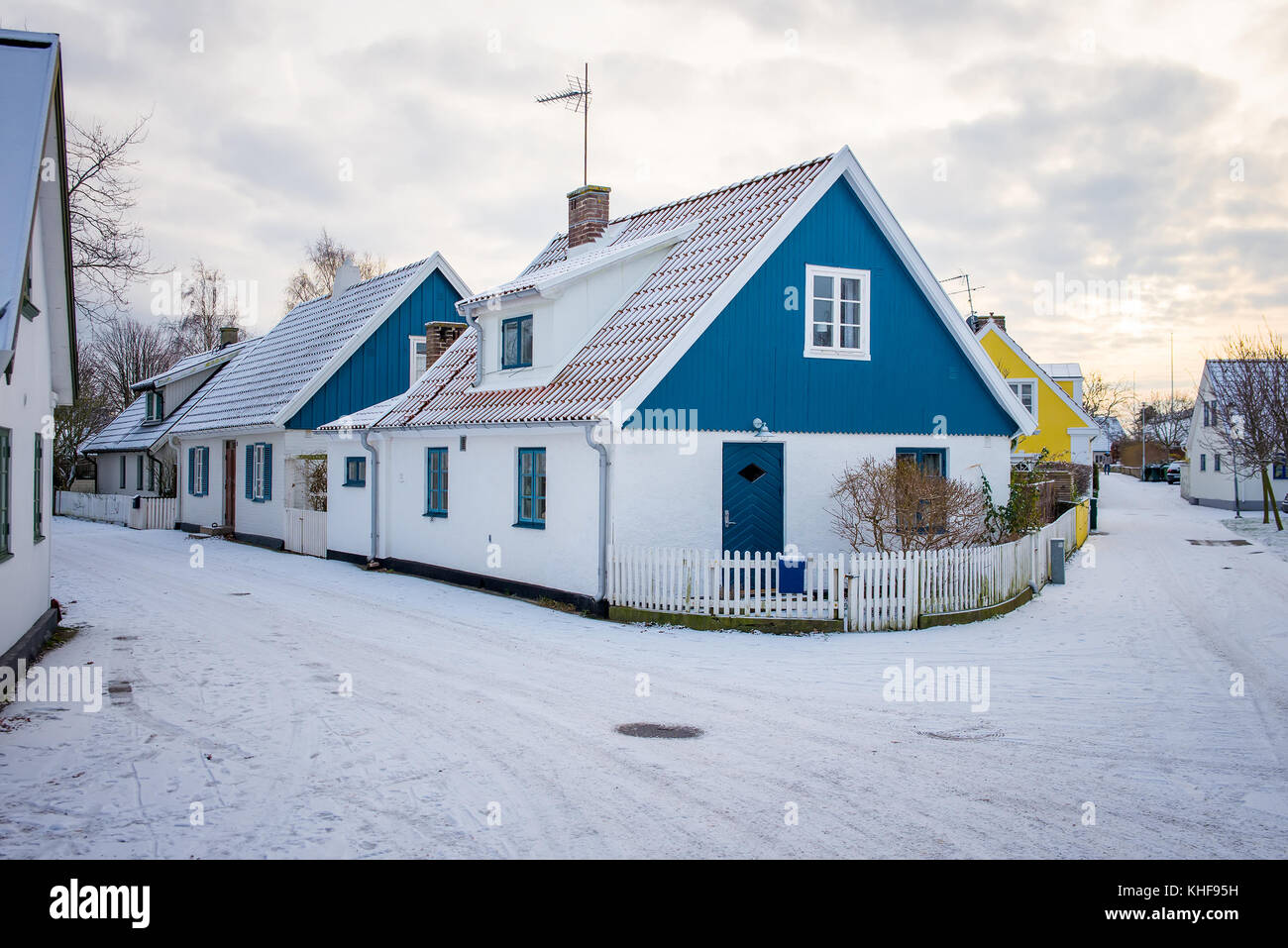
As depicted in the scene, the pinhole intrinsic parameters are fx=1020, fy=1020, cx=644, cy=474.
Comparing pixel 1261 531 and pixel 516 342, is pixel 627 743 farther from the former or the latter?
pixel 1261 531

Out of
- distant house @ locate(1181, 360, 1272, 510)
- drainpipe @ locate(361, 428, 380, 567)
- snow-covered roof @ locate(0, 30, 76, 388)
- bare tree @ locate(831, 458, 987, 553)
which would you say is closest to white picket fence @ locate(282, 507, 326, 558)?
drainpipe @ locate(361, 428, 380, 567)

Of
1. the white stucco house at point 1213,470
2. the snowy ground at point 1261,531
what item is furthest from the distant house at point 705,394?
the white stucco house at point 1213,470

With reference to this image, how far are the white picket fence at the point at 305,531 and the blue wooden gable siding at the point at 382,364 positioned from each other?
240 centimetres

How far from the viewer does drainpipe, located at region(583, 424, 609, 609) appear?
1509 centimetres

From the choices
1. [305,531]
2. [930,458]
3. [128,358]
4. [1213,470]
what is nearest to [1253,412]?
[1213,470]

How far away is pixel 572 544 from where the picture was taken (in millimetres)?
16109

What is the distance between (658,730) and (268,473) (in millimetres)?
21897

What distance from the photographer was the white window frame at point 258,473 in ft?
92.8

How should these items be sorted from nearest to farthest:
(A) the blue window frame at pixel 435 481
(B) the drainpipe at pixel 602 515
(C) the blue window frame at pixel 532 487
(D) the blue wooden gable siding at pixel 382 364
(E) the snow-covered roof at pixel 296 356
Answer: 1. (B) the drainpipe at pixel 602 515
2. (C) the blue window frame at pixel 532 487
3. (A) the blue window frame at pixel 435 481
4. (D) the blue wooden gable siding at pixel 382 364
5. (E) the snow-covered roof at pixel 296 356

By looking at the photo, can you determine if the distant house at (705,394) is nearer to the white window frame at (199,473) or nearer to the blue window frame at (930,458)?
the blue window frame at (930,458)

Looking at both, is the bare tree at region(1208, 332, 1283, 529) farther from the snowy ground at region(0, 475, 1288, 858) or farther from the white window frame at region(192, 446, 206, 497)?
the white window frame at region(192, 446, 206, 497)

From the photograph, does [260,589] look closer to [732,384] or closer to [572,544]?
[572,544]
